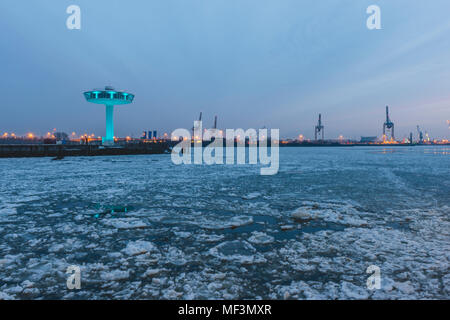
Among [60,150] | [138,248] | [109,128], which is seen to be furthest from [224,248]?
[109,128]

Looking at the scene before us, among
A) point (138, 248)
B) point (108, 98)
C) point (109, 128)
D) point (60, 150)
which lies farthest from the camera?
point (108, 98)

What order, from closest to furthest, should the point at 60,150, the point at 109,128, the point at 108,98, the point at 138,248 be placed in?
the point at 138,248 → the point at 60,150 → the point at 109,128 → the point at 108,98

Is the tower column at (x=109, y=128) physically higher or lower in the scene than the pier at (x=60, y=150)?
higher

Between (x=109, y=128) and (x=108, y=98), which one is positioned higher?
(x=108, y=98)

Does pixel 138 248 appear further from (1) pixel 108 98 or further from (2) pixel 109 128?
(1) pixel 108 98

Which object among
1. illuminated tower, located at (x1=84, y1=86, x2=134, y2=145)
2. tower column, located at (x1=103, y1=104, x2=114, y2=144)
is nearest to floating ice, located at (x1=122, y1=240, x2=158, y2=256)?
tower column, located at (x1=103, y1=104, x2=114, y2=144)

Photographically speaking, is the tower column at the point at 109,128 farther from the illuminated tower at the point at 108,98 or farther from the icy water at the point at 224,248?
the icy water at the point at 224,248

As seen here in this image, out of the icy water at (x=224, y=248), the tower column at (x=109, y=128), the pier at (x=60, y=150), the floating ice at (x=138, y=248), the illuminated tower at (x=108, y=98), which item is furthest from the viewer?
the illuminated tower at (x=108, y=98)

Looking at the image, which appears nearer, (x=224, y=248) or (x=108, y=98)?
(x=224, y=248)

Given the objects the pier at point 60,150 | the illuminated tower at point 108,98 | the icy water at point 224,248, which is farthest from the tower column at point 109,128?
the icy water at point 224,248

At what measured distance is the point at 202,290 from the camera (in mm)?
2879

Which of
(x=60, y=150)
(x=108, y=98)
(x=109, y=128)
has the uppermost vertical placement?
(x=108, y=98)

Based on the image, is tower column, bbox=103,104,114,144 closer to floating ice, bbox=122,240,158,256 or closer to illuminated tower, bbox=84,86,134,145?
illuminated tower, bbox=84,86,134,145
